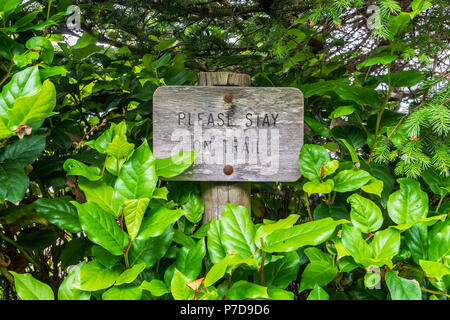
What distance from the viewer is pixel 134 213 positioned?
662mm

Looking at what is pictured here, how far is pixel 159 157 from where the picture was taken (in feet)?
2.84

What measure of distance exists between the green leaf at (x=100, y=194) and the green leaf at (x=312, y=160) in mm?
425

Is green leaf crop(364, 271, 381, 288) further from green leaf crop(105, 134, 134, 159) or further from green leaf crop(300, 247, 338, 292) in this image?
green leaf crop(105, 134, 134, 159)

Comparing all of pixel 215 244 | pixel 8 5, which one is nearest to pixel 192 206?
pixel 215 244

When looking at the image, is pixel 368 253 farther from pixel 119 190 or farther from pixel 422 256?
pixel 119 190

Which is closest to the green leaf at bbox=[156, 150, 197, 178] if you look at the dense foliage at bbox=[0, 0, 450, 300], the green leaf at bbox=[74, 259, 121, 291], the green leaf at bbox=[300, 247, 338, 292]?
the dense foliage at bbox=[0, 0, 450, 300]

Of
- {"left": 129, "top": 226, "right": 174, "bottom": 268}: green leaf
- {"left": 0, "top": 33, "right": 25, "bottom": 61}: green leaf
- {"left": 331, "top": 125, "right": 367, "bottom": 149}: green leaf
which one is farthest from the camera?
{"left": 331, "top": 125, "right": 367, "bottom": 149}: green leaf

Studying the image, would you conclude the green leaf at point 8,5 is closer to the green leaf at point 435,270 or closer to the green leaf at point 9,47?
the green leaf at point 9,47

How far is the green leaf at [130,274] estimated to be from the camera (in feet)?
2.04

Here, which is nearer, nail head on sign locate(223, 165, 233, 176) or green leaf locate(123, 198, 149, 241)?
green leaf locate(123, 198, 149, 241)

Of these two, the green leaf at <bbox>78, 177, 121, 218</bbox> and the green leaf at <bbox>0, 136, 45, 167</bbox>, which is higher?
the green leaf at <bbox>0, 136, 45, 167</bbox>

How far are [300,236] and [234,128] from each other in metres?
0.32

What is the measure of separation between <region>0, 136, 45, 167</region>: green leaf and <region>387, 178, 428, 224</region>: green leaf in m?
0.76

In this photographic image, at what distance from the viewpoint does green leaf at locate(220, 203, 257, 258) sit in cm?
69
